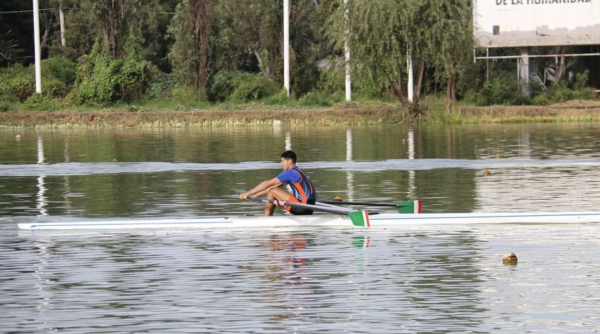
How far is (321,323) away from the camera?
39.7 ft

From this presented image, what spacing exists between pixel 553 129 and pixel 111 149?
20202 millimetres

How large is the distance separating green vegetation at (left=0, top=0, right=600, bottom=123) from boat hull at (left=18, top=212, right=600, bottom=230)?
109 feet

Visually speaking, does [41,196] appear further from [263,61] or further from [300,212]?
Result: [263,61]

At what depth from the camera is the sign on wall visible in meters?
62.3

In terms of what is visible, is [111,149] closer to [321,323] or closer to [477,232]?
[477,232]

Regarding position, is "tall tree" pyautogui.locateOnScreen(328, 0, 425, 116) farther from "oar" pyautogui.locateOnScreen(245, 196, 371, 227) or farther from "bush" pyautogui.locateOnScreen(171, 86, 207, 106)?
"oar" pyautogui.locateOnScreen(245, 196, 371, 227)

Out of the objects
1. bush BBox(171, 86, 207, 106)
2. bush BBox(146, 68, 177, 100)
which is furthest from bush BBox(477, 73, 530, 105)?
bush BBox(146, 68, 177, 100)

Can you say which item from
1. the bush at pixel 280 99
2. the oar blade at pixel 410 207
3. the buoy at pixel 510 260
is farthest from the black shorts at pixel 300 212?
the bush at pixel 280 99

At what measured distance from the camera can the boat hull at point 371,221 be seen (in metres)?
19.0

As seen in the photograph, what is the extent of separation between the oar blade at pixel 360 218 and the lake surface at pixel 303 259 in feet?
0.55

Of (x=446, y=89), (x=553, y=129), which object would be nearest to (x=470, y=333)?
(x=553, y=129)

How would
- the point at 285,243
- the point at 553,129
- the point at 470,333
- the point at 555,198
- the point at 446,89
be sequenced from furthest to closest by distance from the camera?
the point at 446,89 → the point at 553,129 → the point at 555,198 → the point at 285,243 → the point at 470,333

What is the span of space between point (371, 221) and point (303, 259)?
309 cm

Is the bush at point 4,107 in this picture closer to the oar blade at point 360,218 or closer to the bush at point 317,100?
the bush at point 317,100
